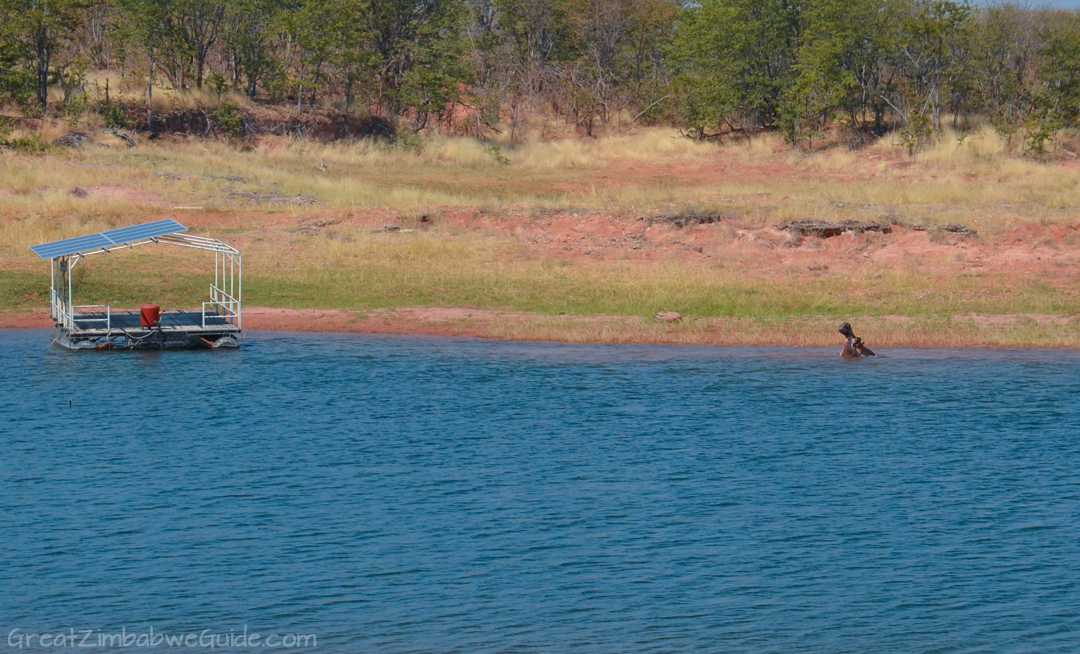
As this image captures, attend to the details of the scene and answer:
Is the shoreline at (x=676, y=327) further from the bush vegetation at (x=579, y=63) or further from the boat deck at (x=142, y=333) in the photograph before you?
the bush vegetation at (x=579, y=63)

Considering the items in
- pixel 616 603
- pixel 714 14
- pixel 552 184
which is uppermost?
pixel 714 14

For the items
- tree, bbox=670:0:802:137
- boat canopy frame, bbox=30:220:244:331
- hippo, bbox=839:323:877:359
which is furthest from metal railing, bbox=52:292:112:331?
tree, bbox=670:0:802:137

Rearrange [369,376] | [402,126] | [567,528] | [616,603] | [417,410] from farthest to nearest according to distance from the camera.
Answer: [402,126] → [369,376] → [417,410] → [567,528] → [616,603]

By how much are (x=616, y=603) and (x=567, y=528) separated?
265 cm

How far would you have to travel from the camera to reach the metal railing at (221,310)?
29.5m

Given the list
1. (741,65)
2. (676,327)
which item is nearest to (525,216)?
(676,327)

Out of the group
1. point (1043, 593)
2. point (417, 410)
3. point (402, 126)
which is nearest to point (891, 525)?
point (1043, 593)

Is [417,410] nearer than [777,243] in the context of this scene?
Yes

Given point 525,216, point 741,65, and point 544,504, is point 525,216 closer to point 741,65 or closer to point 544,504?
point 544,504

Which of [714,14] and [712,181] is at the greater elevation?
[714,14]

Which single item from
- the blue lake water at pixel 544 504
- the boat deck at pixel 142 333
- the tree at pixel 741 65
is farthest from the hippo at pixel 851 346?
the tree at pixel 741 65

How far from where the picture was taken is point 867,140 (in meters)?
61.8

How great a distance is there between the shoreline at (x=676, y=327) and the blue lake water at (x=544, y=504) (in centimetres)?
310

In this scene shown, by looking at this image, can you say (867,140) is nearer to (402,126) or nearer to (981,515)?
(402,126)
